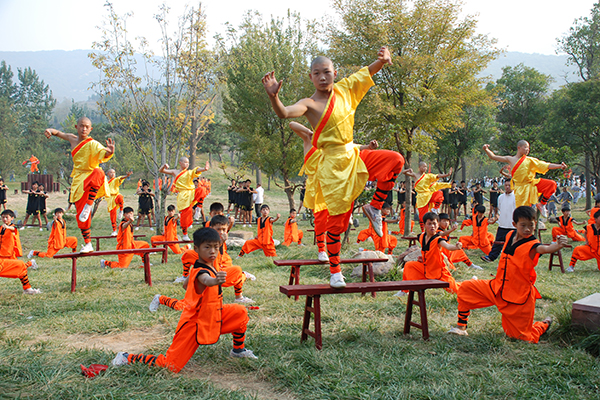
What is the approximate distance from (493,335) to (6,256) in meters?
7.44

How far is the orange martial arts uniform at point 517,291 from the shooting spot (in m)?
4.40

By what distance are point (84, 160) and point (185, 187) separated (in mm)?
3964

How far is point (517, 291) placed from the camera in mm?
4449

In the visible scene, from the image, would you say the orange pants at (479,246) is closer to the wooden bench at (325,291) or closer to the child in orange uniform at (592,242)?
the child in orange uniform at (592,242)

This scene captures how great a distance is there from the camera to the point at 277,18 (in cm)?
1844

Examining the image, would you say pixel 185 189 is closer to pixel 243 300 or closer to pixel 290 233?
pixel 290 233

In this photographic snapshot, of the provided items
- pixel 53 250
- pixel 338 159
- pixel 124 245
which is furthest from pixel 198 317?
pixel 53 250

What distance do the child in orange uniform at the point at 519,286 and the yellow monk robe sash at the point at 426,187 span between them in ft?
23.4

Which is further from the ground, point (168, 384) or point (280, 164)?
point (280, 164)

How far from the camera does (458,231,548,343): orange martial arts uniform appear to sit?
440 centimetres

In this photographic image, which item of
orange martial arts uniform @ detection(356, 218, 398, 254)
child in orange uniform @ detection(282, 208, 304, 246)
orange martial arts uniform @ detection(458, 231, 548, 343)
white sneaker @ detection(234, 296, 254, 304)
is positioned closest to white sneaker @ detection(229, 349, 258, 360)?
white sneaker @ detection(234, 296, 254, 304)

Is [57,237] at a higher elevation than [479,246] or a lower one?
higher

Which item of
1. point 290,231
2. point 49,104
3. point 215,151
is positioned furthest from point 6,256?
point 49,104

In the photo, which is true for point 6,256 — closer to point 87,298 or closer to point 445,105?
point 87,298
